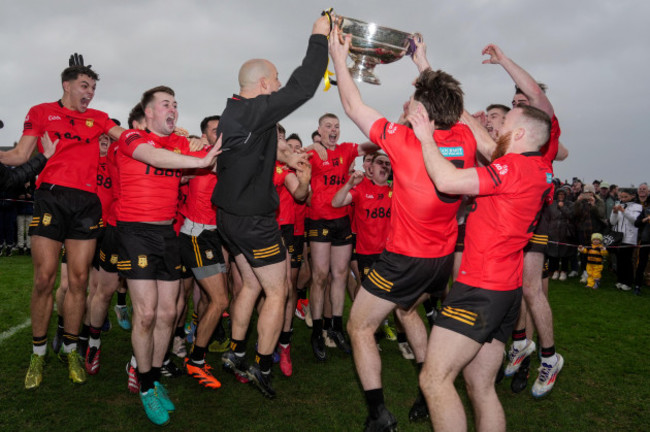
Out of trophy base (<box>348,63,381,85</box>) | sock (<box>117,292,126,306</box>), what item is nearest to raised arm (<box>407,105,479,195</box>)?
trophy base (<box>348,63,381,85</box>)

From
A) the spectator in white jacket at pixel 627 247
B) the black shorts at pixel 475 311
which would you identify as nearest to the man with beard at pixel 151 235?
the black shorts at pixel 475 311

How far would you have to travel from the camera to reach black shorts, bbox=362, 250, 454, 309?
10.8 ft

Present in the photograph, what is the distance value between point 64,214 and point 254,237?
2515 millimetres

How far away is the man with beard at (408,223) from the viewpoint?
3.18m

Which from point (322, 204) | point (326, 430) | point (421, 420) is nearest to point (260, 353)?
point (326, 430)

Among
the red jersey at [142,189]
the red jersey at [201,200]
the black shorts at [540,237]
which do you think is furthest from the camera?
the red jersey at [201,200]

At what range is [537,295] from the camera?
4.77 meters

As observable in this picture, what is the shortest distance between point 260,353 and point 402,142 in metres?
2.35

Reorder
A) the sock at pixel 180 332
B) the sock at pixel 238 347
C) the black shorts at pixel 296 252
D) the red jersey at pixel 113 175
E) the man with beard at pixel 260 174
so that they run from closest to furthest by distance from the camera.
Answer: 1. the man with beard at pixel 260 174
2. the sock at pixel 238 347
3. the red jersey at pixel 113 175
4. the sock at pixel 180 332
5. the black shorts at pixel 296 252

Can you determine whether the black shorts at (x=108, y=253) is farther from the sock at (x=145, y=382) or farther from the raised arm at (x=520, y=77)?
the raised arm at (x=520, y=77)

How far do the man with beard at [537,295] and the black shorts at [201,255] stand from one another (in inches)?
134

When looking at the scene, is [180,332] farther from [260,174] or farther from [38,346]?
[260,174]

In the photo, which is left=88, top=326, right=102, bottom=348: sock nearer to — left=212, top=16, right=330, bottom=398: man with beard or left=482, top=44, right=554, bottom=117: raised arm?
left=212, top=16, right=330, bottom=398: man with beard

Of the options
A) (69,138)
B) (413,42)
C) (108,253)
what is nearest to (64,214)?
(108,253)
